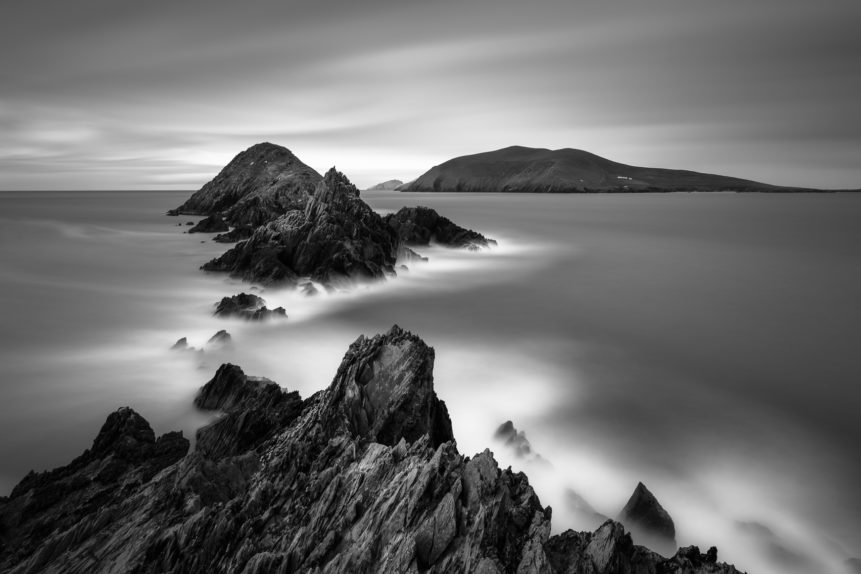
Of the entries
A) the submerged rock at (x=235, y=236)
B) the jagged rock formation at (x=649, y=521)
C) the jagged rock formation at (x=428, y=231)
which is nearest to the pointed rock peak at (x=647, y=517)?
the jagged rock formation at (x=649, y=521)

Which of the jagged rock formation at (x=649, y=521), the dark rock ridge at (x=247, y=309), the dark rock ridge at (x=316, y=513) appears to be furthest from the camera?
the dark rock ridge at (x=247, y=309)

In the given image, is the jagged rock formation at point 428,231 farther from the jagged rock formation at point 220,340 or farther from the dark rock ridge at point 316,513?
the dark rock ridge at point 316,513

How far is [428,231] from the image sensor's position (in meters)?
41.3

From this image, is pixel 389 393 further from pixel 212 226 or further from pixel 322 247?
pixel 212 226

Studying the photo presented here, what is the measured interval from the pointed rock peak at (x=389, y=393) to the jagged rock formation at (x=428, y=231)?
3109 cm

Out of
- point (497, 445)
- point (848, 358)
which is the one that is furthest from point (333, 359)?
point (848, 358)

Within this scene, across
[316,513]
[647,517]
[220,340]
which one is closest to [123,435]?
[316,513]

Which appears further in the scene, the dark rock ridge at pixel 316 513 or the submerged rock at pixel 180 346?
the submerged rock at pixel 180 346

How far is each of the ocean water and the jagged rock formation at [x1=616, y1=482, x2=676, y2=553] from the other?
0.50 metres

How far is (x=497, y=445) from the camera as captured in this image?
10.4 m

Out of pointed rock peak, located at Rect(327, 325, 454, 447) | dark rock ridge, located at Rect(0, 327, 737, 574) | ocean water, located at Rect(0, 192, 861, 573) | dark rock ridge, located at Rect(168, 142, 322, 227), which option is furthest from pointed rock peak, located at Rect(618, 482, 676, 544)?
dark rock ridge, located at Rect(168, 142, 322, 227)

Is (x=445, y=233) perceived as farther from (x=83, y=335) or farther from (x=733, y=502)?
(x=733, y=502)

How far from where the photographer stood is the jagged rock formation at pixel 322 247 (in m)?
25.0

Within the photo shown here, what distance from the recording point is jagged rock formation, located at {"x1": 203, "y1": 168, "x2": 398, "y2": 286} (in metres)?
25.0
